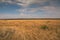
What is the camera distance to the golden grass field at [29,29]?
1.87 meters

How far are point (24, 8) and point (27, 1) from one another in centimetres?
12

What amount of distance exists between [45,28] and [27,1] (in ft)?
1.67

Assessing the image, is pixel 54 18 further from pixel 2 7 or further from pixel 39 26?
pixel 2 7

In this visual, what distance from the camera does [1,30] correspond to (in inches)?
75.5

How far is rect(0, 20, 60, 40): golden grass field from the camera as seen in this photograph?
1.87 m

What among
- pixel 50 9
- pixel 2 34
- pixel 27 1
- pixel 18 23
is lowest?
pixel 2 34

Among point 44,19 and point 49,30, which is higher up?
point 44,19

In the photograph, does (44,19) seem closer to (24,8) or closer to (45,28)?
(45,28)

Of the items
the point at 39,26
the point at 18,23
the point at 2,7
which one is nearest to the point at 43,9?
the point at 39,26

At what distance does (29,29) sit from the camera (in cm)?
189

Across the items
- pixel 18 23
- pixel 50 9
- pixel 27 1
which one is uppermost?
pixel 27 1

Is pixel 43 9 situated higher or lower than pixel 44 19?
→ higher

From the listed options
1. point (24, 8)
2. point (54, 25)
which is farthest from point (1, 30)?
point (54, 25)

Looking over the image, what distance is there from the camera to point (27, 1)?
1961 mm
